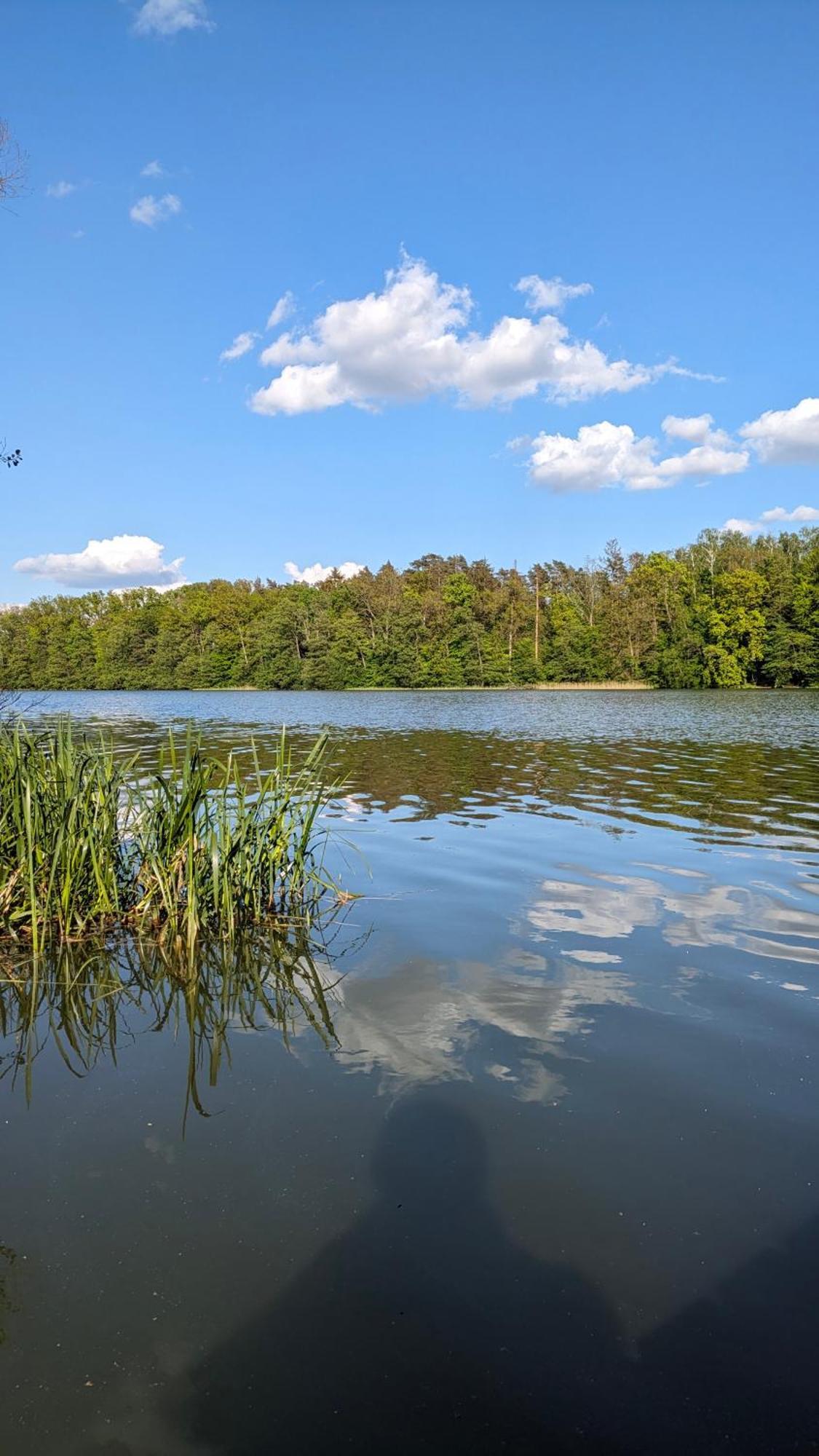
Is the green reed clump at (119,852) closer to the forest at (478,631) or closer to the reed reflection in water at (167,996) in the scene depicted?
the reed reflection in water at (167,996)

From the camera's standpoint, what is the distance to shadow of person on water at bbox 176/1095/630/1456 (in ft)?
7.61

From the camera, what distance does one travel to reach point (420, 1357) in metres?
2.56

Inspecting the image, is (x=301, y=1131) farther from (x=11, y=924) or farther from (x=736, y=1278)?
(x=11, y=924)

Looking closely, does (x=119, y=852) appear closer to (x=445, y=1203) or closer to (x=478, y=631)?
(x=445, y=1203)

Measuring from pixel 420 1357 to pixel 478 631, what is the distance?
81529 mm

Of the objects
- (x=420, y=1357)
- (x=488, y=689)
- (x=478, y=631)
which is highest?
(x=478, y=631)

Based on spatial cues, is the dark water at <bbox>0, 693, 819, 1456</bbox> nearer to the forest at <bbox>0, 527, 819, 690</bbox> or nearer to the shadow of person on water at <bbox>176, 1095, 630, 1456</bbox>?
the shadow of person on water at <bbox>176, 1095, 630, 1456</bbox>

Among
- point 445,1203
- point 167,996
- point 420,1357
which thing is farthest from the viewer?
point 167,996

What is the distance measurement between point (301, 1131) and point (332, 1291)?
1036 mm

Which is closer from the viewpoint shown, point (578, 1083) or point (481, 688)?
point (578, 1083)

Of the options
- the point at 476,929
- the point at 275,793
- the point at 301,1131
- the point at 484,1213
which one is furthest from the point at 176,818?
the point at 484,1213

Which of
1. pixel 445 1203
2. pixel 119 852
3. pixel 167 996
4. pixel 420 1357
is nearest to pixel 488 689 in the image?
pixel 119 852

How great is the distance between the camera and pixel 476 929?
6.95 meters

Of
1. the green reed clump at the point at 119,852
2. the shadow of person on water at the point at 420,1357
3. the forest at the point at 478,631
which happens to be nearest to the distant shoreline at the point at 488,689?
the forest at the point at 478,631
